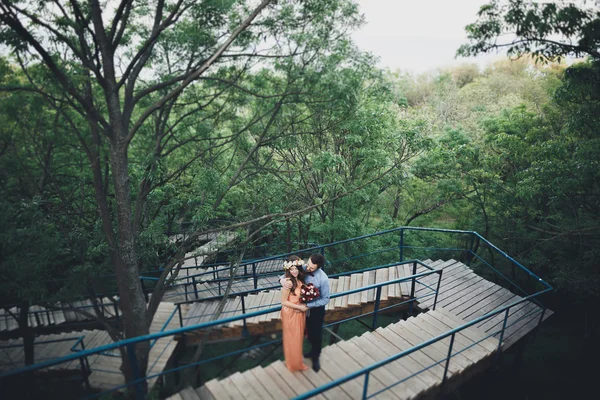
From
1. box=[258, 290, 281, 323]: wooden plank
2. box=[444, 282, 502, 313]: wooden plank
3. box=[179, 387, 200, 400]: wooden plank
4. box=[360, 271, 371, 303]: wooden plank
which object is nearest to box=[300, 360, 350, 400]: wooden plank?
box=[179, 387, 200, 400]: wooden plank

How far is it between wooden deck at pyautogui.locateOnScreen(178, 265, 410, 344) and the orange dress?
3187 millimetres

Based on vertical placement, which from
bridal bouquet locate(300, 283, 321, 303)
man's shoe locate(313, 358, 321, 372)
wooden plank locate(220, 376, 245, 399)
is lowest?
wooden plank locate(220, 376, 245, 399)

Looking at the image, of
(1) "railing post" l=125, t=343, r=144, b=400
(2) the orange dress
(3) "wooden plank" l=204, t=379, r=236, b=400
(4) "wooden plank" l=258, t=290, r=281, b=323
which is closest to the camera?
(1) "railing post" l=125, t=343, r=144, b=400

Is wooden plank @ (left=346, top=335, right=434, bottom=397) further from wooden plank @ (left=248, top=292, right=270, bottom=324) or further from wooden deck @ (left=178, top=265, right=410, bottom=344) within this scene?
wooden plank @ (left=248, top=292, right=270, bottom=324)

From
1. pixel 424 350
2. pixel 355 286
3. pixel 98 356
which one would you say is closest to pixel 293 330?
pixel 424 350

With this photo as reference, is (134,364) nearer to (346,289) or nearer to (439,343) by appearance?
(439,343)

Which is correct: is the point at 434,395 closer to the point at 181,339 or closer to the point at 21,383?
the point at 181,339

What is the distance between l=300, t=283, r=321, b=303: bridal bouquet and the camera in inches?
169

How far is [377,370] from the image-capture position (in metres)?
4.79

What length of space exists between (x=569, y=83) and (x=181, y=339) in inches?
425

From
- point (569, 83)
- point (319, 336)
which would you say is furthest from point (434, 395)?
point (569, 83)

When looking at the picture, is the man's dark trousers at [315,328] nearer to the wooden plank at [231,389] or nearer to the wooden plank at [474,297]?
the wooden plank at [231,389]

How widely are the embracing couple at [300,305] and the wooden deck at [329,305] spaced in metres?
3.07

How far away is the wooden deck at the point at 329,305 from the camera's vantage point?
749 cm
